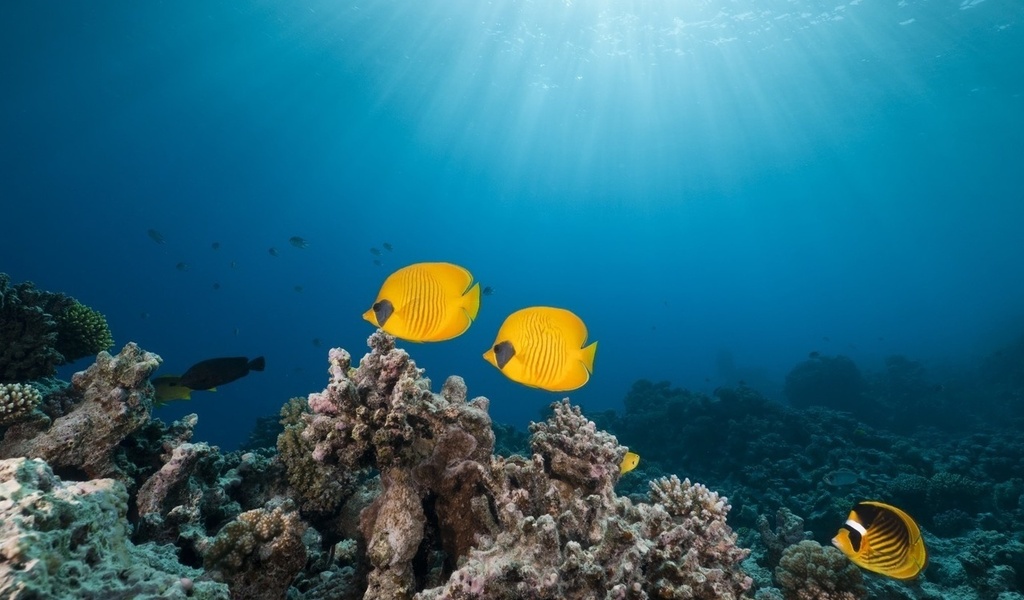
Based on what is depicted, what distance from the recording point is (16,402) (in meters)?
3.10

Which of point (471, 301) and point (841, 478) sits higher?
point (841, 478)

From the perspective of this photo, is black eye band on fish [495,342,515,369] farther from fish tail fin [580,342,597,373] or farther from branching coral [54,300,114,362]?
branching coral [54,300,114,362]

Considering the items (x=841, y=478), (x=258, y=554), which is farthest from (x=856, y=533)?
(x=841, y=478)

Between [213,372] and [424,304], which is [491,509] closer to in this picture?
[424,304]

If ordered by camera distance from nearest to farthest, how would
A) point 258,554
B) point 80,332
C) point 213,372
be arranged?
1. point 258,554
2. point 213,372
3. point 80,332

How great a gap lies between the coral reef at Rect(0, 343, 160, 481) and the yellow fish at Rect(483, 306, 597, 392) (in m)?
3.09

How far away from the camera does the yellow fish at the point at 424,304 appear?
2.08 meters

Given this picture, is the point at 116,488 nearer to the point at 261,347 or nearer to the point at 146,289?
the point at 146,289

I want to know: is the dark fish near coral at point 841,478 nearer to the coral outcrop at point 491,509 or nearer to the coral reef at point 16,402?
the coral outcrop at point 491,509

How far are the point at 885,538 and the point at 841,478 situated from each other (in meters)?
8.46

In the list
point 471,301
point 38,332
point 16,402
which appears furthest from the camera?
point 38,332

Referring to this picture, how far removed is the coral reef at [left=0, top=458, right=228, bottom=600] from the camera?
55.3 inches

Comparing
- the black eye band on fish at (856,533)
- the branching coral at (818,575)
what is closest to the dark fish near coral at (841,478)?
the branching coral at (818,575)

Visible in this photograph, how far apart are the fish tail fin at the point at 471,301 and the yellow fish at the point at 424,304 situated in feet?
0.04
